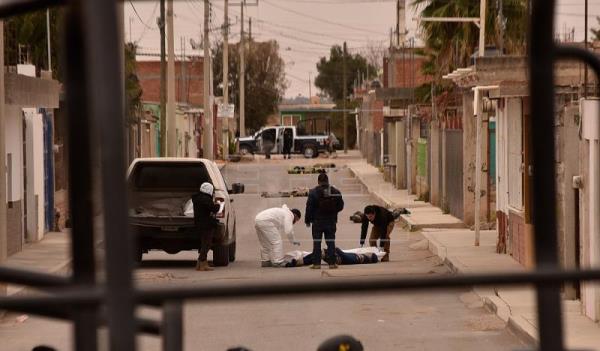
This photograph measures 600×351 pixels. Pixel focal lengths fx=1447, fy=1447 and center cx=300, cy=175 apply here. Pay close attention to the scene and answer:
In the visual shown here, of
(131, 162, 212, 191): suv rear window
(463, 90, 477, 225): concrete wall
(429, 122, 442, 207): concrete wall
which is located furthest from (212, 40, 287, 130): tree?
(131, 162, 212, 191): suv rear window

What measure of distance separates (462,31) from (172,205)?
676 inches

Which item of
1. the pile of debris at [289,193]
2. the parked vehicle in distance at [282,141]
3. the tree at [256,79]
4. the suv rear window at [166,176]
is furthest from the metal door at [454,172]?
the tree at [256,79]

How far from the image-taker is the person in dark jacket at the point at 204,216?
2281 centimetres

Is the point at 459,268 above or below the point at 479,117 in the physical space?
below

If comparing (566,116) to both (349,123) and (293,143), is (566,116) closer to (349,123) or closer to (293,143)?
(293,143)

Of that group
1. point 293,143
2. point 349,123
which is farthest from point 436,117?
point 349,123

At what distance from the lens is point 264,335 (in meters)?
15.4

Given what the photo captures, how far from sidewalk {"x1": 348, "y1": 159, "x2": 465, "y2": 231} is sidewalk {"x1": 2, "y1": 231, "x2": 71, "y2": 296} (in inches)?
315

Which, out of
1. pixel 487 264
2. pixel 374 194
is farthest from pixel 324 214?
pixel 374 194

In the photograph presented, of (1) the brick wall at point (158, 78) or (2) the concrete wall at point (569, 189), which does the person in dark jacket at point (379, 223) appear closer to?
(2) the concrete wall at point (569, 189)

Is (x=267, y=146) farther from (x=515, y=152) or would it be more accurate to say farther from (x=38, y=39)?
(x=515, y=152)

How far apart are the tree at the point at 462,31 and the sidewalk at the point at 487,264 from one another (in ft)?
13.9

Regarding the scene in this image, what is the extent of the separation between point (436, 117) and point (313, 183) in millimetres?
17419

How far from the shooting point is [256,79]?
11888cm
